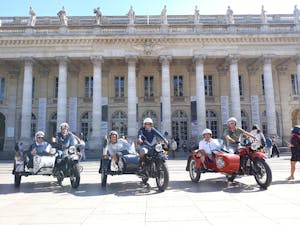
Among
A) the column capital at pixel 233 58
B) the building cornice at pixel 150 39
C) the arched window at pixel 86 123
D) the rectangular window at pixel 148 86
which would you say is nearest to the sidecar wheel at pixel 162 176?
the building cornice at pixel 150 39

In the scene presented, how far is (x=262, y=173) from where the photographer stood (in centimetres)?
690

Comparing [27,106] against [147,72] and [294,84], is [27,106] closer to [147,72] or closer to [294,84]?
[147,72]

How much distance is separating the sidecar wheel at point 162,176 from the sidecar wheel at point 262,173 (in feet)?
7.53

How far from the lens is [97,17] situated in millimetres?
25328

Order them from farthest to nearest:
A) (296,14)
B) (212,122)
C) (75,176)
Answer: (212,122) → (296,14) → (75,176)

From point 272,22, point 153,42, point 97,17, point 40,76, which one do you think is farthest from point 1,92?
point 272,22

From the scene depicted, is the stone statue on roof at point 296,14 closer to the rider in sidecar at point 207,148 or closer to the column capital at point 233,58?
the column capital at point 233,58

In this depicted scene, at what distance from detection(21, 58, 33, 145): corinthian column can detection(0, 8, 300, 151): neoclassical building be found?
0.08 m

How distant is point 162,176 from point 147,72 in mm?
22633

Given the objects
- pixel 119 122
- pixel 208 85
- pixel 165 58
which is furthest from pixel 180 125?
pixel 165 58

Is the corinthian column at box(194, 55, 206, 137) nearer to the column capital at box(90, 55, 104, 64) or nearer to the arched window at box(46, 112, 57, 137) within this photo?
the column capital at box(90, 55, 104, 64)

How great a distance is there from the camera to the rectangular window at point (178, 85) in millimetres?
28447

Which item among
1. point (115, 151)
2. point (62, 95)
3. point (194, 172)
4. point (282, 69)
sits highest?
point (282, 69)

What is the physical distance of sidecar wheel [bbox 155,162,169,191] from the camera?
6.63 m
